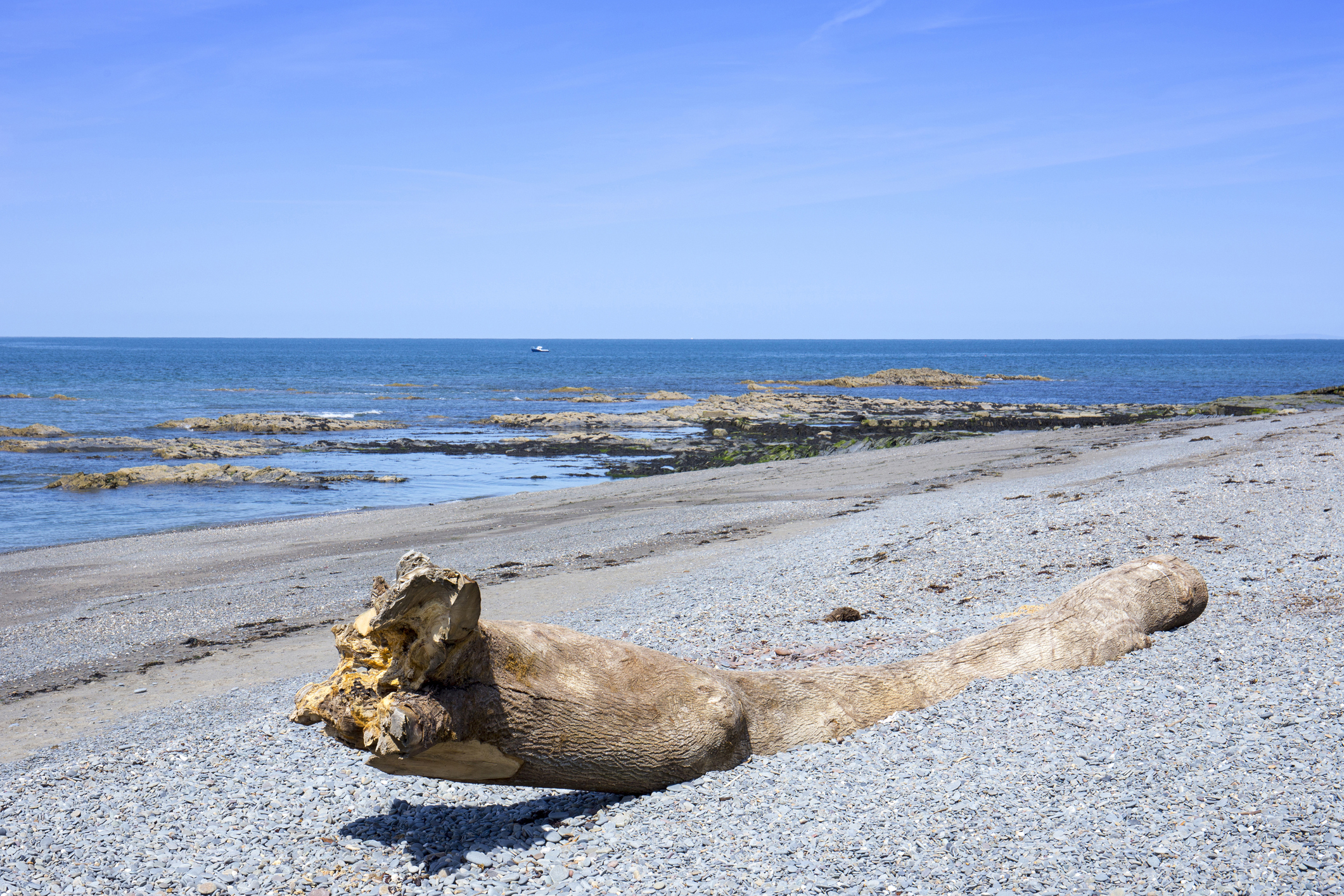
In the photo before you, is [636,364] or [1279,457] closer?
[1279,457]

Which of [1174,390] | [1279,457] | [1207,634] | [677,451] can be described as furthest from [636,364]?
[1207,634]

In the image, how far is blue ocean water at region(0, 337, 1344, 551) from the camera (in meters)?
26.5

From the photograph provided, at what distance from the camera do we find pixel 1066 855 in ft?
14.3

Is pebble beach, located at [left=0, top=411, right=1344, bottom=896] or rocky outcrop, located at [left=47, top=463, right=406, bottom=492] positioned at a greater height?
pebble beach, located at [left=0, top=411, right=1344, bottom=896]

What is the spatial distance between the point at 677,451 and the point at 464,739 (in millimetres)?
31220

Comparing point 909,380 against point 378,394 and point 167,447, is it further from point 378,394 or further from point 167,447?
point 167,447

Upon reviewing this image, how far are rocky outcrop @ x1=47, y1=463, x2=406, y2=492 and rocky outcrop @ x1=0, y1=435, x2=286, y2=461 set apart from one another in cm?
387

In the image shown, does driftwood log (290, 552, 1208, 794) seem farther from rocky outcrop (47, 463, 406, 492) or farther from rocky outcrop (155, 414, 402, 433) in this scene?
rocky outcrop (155, 414, 402, 433)

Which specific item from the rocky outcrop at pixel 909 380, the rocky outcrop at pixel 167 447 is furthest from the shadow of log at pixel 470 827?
the rocky outcrop at pixel 909 380

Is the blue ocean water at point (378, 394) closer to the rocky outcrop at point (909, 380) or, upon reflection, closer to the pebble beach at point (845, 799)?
the rocky outcrop at point (909, 380)

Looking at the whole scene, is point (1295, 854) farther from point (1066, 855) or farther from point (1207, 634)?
point (1207, 634)

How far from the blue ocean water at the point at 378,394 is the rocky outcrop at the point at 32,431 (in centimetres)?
210

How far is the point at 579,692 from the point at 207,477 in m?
29.5

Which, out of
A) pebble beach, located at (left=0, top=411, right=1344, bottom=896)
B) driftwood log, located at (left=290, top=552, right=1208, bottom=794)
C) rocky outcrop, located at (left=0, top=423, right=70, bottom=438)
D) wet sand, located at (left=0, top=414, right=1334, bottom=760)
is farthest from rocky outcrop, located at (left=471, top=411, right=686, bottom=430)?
driftwood log, located at (left=290, top=552, right=1208, bottom=794)
